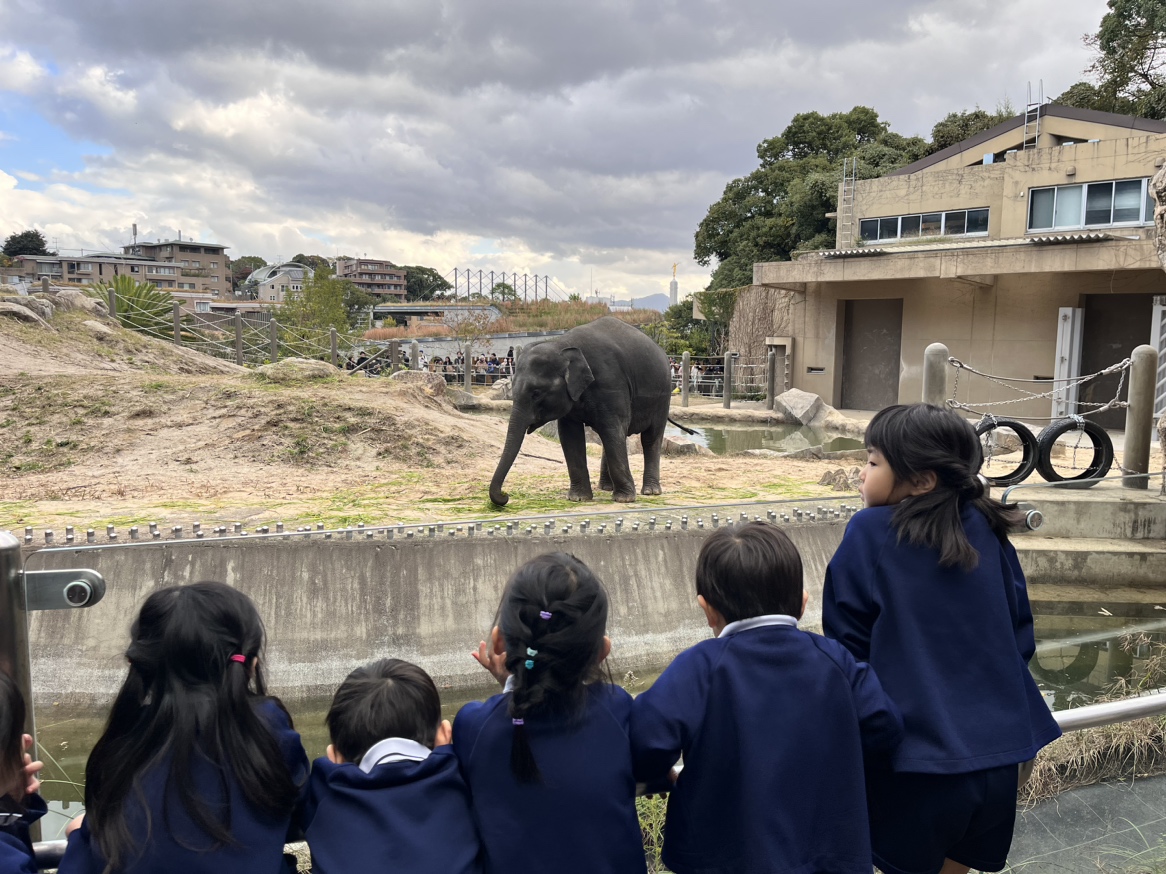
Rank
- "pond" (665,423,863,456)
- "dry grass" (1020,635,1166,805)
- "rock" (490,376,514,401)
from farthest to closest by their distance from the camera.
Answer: "rock" (490,376,514,401) < "pond" (665,423,863,456) < "dry grass" (1020,635,1166,805)

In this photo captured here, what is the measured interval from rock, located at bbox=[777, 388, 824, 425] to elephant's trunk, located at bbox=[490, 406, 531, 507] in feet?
46.0

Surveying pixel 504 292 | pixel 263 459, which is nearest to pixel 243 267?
pixel 504 292

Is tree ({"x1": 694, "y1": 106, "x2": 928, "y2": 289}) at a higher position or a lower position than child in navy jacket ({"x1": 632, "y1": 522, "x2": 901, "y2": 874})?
higher

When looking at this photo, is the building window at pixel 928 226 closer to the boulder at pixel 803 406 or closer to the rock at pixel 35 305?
the boulder at pixel 803 406

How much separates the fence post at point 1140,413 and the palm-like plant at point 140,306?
16.9 meters

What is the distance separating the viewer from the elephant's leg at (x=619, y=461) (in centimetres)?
820

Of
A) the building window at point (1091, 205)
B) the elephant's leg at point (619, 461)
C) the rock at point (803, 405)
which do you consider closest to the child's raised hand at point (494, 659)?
the elephant's leg at point (619, 461)

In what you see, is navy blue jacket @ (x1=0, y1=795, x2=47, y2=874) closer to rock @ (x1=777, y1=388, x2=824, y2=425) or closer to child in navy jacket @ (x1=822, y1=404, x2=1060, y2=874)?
child in navy jacket @ (x1=822, y1=404, x2=1060, y2=874)

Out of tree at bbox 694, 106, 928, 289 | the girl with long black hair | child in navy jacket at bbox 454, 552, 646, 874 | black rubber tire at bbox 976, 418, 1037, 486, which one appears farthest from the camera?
tree at bbox 694, 106, 928, 289

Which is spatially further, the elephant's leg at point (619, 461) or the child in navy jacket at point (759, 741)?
the elephant's leg at point (619, 461)

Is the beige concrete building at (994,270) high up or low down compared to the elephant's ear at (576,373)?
up

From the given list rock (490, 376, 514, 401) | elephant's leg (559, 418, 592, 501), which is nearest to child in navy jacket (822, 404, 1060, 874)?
elephant's leg (559, 418, 592, 501)

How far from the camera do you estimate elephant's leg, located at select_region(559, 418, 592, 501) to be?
8344 mm

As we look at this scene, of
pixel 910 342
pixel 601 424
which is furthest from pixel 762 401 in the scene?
pixel 601 424
